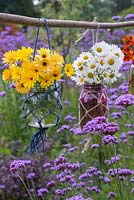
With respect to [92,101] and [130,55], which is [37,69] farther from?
[130,55]

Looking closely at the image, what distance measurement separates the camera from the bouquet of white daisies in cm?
252

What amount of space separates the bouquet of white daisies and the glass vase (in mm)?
344

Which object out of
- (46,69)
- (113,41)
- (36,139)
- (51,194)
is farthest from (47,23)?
(113,41)

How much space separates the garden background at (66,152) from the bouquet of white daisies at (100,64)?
40 centimetres

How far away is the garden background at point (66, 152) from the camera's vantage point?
305 cm

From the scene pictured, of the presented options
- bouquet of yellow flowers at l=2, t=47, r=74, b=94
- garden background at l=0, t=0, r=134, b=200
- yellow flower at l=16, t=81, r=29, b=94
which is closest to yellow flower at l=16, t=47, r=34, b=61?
bouquet of yellow flowers at l=2, t=47, r=74, b=94

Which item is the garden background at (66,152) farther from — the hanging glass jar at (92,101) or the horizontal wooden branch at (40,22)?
the horizontal wooden branch at (40,22)

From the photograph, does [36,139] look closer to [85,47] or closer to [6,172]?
[6,172]

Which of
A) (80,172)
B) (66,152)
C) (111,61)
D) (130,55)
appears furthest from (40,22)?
(66,152)

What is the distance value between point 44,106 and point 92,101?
417 mm

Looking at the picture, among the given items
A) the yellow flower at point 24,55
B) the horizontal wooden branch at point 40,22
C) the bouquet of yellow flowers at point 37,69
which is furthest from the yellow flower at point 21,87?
the horizontal wooden branch at point 40,22

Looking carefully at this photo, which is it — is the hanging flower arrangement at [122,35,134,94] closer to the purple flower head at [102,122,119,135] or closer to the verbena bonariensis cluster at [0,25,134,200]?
the verbena bonariensis cluster at [0,25,134,200]

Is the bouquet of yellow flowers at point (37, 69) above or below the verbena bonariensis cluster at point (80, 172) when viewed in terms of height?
above

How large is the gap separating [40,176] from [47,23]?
73.0 inches
